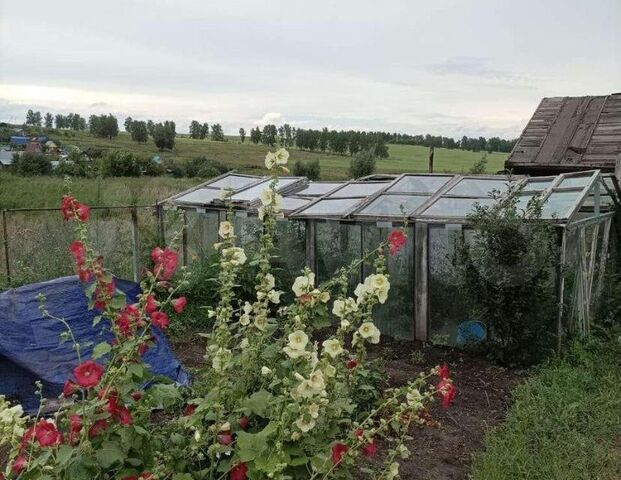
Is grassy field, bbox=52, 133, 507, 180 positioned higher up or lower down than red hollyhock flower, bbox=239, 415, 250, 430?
higher up

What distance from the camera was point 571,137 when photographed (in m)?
13.2

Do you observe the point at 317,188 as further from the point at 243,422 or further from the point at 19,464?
the point at 19,464

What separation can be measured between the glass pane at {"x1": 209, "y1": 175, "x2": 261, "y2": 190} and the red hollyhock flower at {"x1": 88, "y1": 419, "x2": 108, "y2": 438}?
872 cm

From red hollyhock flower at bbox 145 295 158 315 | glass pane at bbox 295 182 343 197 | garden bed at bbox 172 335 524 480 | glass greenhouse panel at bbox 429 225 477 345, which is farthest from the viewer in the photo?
glass pane at bbox 295 182 343 197

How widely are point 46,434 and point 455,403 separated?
455 centimetres

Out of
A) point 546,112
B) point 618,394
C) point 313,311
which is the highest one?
point 546,112

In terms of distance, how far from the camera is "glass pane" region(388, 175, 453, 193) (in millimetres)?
8461

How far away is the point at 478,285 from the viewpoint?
22.2 feet

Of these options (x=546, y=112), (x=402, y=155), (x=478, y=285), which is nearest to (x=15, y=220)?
(x=478, y=285)

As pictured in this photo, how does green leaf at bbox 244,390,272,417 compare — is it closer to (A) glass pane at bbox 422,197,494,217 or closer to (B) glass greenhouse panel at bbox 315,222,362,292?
(A) glass pane at bbox 422,197,494,217

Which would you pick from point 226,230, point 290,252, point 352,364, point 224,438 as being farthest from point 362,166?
point 224,438

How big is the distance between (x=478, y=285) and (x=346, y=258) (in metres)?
2.15

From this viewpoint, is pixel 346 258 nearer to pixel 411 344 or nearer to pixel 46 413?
pixel 411 344

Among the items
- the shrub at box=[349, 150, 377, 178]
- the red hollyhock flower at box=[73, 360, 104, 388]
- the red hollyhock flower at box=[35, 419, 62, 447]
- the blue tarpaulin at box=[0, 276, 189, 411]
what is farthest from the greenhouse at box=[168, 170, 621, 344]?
the shrub at box=[349, 150, 377, 178]
